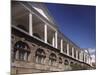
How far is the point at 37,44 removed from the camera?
2148 millimetres

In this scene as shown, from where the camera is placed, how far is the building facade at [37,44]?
80.7 inches

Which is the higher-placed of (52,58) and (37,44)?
(37,44)

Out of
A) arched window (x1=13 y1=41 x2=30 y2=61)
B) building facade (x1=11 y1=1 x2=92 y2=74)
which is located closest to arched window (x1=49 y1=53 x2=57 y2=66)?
building facade (x1=11 y1=1 x2=92 y2=74)

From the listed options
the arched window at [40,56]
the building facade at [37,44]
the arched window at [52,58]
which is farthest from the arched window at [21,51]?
the arched window at [52,58]

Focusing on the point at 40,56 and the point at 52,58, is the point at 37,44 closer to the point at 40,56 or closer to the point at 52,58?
the point at 40,56

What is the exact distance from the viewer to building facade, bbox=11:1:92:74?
2.05 metres

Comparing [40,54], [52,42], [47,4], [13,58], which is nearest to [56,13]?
[47,4]

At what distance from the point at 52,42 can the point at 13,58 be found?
1.68ft

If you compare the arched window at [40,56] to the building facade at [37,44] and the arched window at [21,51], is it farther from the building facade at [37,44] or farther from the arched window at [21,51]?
the arched window at [21,51]

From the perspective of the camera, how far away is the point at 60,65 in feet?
7.45

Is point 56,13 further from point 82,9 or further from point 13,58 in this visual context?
point 13,58

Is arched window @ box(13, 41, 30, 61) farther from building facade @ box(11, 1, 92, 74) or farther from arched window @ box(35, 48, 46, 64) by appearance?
arched window @ box(35, 48, 46, 64)

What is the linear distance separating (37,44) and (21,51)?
0.68ft

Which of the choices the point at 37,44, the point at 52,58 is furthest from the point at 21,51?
the point at 52,58
